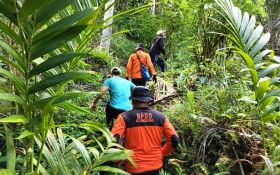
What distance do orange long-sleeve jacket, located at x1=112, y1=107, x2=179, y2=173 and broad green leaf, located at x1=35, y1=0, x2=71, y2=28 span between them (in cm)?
235

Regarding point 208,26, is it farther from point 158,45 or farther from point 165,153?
point 165,153

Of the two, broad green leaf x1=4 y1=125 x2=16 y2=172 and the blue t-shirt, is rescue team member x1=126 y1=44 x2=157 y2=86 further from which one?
broad green leaf x1=4 y1=125 x2=16 y2=172

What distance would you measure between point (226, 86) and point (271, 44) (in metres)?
6.67

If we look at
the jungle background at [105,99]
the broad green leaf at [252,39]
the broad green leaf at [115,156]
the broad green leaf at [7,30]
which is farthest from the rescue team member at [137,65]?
the broad green leaf at [7,30]

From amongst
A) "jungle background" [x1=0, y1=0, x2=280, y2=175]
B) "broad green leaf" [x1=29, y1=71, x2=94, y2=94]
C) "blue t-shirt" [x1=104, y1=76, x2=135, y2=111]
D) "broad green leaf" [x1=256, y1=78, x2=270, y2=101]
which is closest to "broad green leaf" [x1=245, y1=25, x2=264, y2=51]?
"jungle background" [x1=0, y1=0, x2=280, y2=175]

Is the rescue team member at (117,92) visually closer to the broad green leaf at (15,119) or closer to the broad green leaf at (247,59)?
the broad green leaf at (247,59)

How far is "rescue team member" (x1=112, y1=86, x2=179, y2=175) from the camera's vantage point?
13.6ft

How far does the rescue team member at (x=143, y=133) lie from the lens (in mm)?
4145

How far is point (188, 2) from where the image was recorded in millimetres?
10188

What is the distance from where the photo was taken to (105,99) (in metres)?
9.00

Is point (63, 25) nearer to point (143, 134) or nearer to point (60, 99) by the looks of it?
point (60, 99)

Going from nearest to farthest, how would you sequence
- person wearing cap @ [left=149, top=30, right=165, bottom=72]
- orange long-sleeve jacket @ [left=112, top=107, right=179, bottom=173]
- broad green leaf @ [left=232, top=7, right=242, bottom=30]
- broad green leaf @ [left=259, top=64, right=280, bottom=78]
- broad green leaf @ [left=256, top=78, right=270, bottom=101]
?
broad green leaf @ [left=256, top=78, right=270, bottom=101] → broad green leaf @ [left=259, top=64, right=280, bottom=78] → broad green leaf @ [left=232, top=7, right=242, bottom=30] → orange long-sleeve jacket @ [left=112, top=107, right=179, bottom=173] → person wearing cap @ [left=149, top=30, right=165, bottom=72]

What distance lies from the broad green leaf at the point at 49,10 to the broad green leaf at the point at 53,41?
0.31 ft

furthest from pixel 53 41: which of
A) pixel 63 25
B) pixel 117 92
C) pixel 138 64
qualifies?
pixel 138 64
